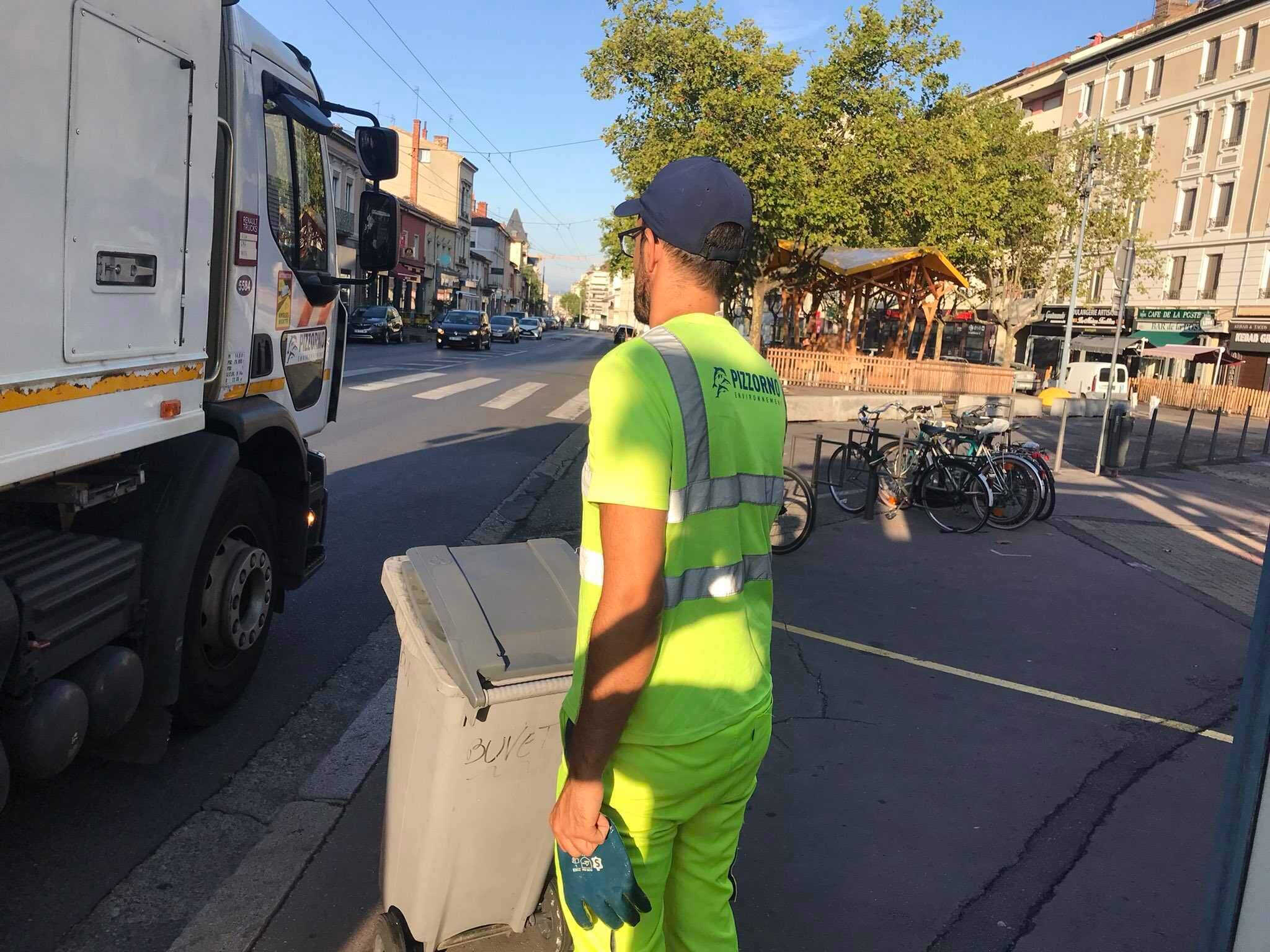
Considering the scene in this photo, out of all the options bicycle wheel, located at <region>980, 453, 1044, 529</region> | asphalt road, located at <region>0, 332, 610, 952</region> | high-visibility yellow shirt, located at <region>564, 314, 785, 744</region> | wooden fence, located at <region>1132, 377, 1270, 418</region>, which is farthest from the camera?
wooden fence, located at <region>1132, 377, 1270, 418</region>

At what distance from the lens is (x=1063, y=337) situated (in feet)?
166

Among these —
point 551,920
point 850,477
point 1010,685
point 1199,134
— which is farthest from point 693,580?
point 1199,134

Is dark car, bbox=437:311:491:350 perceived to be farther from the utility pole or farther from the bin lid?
the bin lid

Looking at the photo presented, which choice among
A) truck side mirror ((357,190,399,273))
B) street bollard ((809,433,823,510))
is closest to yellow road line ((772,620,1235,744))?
street bollard ((809,433,823,510))

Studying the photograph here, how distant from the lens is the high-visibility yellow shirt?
1.56 meters

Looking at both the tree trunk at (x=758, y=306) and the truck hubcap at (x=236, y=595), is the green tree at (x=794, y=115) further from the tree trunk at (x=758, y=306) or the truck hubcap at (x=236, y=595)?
the truck hubcap at (x=236, y=595)

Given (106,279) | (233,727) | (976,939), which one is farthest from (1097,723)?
(106,279)

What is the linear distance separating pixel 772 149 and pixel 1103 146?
77.0ft

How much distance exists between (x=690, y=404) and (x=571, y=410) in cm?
1516

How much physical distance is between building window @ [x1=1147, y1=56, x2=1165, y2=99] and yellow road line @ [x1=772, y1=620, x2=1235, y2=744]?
4988 cm

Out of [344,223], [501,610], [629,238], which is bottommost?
[501,610]

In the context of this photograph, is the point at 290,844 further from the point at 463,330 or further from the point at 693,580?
the point at 463,330

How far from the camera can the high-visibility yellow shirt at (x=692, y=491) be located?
5.13 ft

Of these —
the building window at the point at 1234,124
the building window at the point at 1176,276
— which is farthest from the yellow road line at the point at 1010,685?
the building window at the point at 1176,276
